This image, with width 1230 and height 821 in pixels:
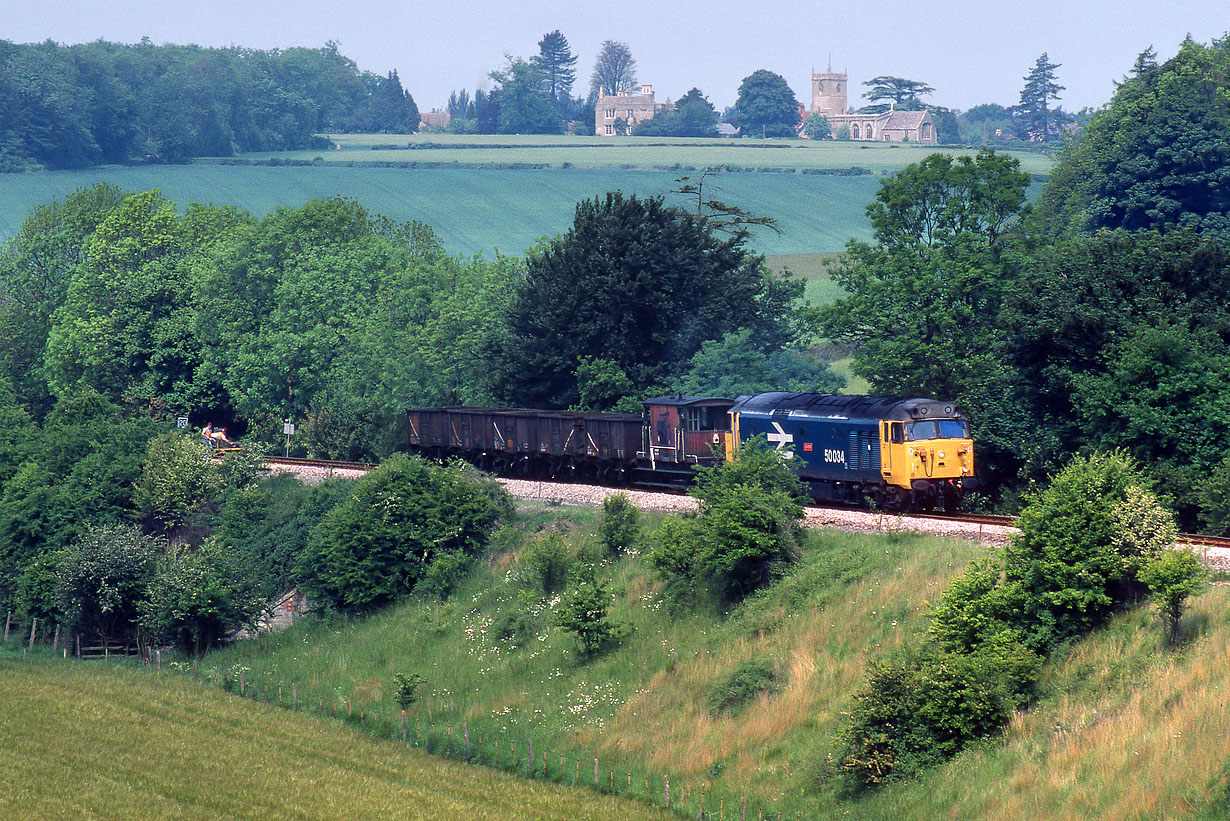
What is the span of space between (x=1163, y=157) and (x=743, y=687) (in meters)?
54.1

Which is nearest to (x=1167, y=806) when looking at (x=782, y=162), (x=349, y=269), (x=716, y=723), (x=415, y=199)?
(x=716, y=723)

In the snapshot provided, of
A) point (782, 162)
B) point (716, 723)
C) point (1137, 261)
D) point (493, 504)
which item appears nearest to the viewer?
point (716, 723)

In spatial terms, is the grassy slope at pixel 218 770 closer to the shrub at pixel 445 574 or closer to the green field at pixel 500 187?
the shrub at pixel 445 574

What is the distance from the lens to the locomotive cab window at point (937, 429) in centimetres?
3953

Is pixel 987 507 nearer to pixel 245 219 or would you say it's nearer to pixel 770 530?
pixel 770 530

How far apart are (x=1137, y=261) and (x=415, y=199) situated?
121 meters

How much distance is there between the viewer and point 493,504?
4834cm

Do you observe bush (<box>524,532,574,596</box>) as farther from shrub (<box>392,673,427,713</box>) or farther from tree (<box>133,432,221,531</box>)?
tree (<box>133,432,221,531</box>)

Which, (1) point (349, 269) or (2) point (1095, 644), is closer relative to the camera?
(2) point (1095, 644)

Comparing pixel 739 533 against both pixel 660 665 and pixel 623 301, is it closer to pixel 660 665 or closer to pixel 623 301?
pixel 660 665

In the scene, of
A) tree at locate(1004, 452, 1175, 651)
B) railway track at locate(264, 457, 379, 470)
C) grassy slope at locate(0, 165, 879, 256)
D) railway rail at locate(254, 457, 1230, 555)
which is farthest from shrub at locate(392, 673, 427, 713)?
grassy slope at locate(0, 165, 879, 256)

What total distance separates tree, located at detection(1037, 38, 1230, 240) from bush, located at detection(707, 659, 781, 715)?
44.2 m

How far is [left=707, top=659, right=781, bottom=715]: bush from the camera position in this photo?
31.5m

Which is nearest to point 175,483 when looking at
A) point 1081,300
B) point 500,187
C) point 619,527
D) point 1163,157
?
point 619,527
